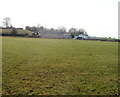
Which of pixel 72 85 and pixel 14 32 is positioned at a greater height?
pixel 14 32

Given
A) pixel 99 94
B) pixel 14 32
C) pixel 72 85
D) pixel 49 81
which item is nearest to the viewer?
pixel 99 94

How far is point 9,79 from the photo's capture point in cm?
606

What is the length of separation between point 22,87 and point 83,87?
8.16 feet

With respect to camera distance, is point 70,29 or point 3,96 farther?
point 70,29

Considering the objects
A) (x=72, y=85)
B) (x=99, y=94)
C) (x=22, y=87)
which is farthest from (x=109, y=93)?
(x=22, y=87)

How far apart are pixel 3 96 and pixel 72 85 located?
2738mm

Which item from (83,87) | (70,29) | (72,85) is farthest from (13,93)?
(70,29)

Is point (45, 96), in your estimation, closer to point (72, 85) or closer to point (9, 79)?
point (72, 85)

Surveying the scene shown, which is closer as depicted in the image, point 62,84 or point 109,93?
point 109,93

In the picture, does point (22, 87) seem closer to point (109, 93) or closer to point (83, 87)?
point (83, 87)

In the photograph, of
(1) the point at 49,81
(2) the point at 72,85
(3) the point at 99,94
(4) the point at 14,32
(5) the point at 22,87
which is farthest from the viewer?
(4) the point at 14,32

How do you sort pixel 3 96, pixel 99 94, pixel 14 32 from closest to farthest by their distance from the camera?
pixel 3 96
pixel 99 94
pixel 14 32

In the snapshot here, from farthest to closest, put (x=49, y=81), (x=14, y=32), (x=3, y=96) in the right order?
(x=14, y=32), (x=49, y=81), (x=3, y=96)

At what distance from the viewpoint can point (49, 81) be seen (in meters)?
6.00
